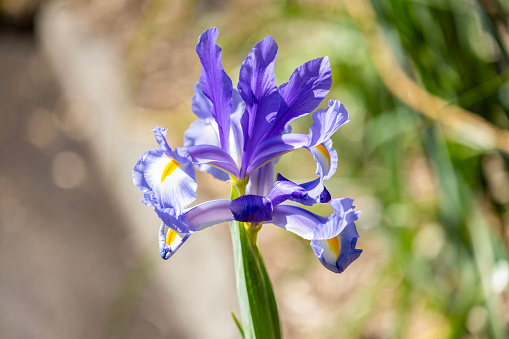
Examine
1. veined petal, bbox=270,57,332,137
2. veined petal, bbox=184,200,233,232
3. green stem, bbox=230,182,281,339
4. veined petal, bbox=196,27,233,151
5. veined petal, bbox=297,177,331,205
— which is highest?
veined petal, bbox=196,27,233,151

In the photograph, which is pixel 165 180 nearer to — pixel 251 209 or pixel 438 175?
pixel 251 209

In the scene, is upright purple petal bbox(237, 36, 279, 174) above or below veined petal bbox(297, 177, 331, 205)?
above

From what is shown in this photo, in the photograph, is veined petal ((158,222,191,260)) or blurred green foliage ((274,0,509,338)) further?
blurred green foliage ((274,0,509,338))

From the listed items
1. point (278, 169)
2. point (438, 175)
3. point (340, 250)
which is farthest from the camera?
point (278, 169)

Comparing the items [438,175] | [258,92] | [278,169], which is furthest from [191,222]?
[278,169]

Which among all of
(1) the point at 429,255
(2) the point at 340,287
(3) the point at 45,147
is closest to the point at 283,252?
(2) the point at 340,287

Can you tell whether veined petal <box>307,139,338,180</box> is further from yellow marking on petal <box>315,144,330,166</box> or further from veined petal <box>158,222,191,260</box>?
veined petal <box>158,222,191,260</box>

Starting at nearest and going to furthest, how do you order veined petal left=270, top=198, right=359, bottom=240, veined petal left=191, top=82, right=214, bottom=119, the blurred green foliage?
1. veined petal left=270, top=198, right=359, bottom=240
2. veined petal left=191, top=82, right=214, bottom=119
3. the blurred green foliage

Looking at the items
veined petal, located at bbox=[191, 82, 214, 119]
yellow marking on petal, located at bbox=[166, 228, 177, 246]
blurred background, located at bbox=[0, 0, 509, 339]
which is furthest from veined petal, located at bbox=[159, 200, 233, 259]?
blurred background, located at bbox=[0, 0, 509, 339]

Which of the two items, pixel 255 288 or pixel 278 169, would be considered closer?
pixel 255 288
